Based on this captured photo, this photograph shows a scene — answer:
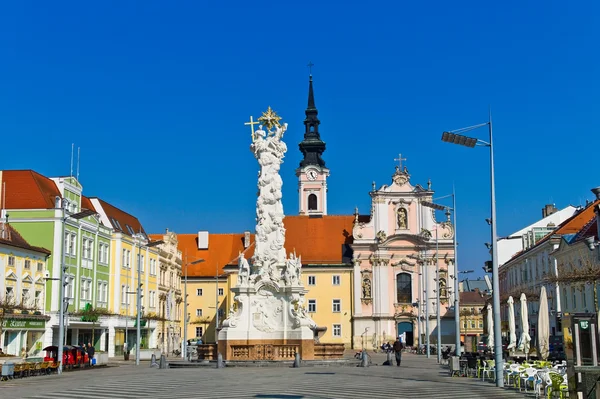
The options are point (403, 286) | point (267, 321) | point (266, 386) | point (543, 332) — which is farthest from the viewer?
point (403, 286)

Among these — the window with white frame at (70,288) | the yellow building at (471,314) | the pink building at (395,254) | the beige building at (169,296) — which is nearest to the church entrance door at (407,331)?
the pink building at (395,254)

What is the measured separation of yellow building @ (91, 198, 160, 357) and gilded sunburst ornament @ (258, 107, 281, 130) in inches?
773

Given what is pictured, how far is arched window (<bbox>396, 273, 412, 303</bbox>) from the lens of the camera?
266 ft

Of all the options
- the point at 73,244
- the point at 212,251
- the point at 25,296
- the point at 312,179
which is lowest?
the point at 25,296

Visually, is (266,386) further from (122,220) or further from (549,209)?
(549,209)

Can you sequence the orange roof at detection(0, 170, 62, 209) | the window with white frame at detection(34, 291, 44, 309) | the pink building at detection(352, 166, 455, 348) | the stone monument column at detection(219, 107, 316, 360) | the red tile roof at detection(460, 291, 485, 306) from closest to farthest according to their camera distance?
the stone monument column at detection(219, 107, 316, 360), the window with white frame at detection(34, 291, 44, 309), the orange roof at detection(0, 170, 62, 209), the pink building at detection(352, 166, 455, 348), the red tile roof at detection(460, 291, 485, 306)

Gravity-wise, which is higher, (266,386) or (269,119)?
(269,119)

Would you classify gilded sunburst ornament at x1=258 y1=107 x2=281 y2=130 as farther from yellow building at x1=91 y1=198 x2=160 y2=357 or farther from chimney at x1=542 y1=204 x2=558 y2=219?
chimney at x1=542 y1=204 x2=558 y2=219

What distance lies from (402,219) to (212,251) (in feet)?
75.6

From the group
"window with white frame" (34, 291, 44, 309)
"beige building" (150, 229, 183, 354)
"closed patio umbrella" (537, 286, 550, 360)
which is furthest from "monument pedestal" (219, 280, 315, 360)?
"beige building" (150, 229, 183, 354)

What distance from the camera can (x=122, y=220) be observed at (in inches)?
2785

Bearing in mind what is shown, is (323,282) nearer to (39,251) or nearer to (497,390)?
(39,251)

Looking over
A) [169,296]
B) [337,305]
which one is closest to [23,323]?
[169,296]

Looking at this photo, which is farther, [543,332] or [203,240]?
[203,240]
